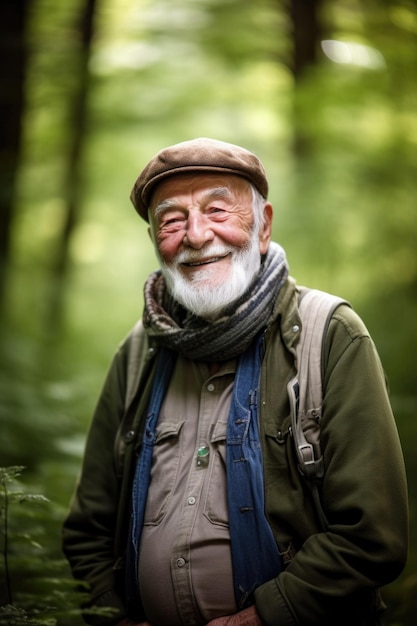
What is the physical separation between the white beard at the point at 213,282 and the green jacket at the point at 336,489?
0.65ft

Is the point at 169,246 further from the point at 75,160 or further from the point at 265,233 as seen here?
the point at 75,160

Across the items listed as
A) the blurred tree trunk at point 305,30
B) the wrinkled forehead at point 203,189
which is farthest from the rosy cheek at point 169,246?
the blurred tree trunk at point 305,30

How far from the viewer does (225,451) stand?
2391 millimetres

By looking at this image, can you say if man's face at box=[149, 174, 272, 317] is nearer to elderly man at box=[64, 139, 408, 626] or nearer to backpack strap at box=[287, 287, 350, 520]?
elderly man at box=[64, 139, 408, 626]

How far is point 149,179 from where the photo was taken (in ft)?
8.68

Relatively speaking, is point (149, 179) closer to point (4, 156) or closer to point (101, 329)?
point (4, 156)

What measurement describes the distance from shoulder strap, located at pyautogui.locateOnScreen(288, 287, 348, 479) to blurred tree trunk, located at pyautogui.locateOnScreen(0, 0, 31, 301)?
547 centimetres

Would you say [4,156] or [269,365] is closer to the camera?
[269,365]

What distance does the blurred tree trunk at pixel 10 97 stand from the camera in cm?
641

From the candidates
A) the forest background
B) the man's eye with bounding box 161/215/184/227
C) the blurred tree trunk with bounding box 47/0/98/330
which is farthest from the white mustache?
the blurred tree trunk with bounding box 47/0/98/330

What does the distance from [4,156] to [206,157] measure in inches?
203

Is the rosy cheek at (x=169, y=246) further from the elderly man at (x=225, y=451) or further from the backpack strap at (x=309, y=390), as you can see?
the backpack strap at (x=309, y=390)

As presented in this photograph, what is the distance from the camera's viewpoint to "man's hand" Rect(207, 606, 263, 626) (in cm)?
218

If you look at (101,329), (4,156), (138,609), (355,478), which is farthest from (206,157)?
(101,329)
